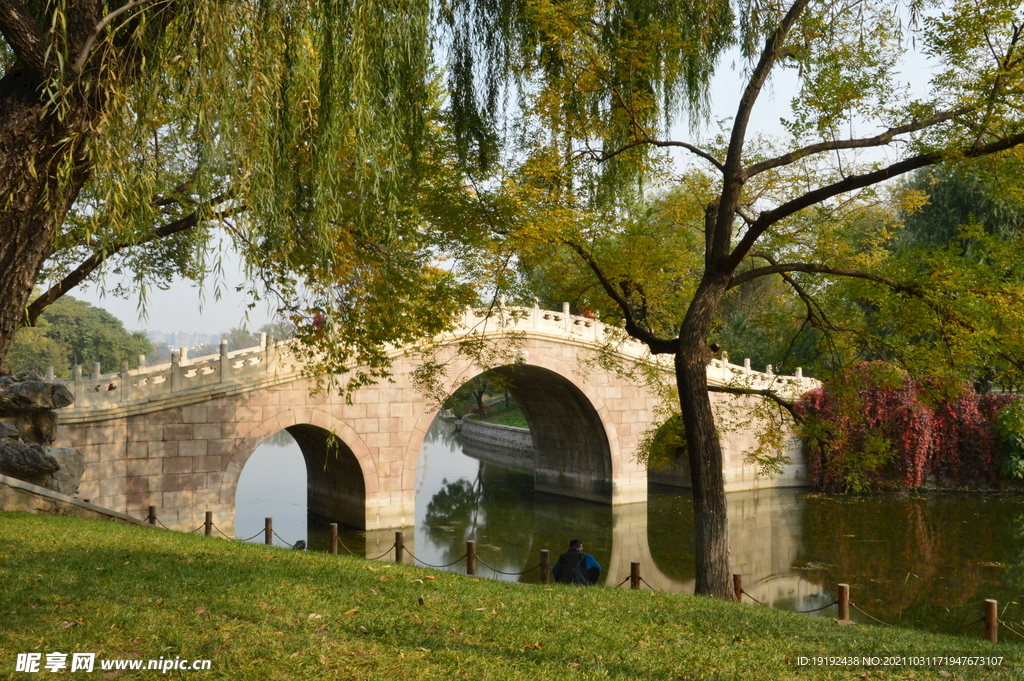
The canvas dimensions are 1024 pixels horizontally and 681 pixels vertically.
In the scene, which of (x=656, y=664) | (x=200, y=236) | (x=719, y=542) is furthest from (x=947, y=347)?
(x=200, y=236)

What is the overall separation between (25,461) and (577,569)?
23.4 feet

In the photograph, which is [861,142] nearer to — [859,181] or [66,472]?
[859,181]

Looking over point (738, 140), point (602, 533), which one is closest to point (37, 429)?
point (738, 140)

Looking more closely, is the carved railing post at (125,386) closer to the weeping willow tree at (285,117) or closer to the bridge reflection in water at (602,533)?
the bridge reflection in water at (602,533)

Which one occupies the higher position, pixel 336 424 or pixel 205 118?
pixel 205 118

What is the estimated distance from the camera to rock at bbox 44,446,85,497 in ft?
36.4

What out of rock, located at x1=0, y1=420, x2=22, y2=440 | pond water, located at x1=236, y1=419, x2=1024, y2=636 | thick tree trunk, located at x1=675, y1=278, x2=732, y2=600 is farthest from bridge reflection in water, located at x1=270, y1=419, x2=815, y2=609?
rock, located at x1=0, y1=420, x2=22, y2=440

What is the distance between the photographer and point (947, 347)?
8516mm

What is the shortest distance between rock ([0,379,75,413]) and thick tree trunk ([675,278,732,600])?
8.64 metres

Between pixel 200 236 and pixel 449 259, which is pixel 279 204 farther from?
pixel 449 259

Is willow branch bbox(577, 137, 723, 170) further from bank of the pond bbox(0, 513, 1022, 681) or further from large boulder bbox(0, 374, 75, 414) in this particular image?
large boulder bbox(0, 374, 75, 414)

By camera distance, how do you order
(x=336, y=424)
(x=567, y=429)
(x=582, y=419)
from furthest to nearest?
(x=567, y=429) < (x=582, y=419) < (x=336, y=424)

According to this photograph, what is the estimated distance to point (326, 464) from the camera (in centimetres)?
1514

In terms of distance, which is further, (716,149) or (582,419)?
(582,419)
